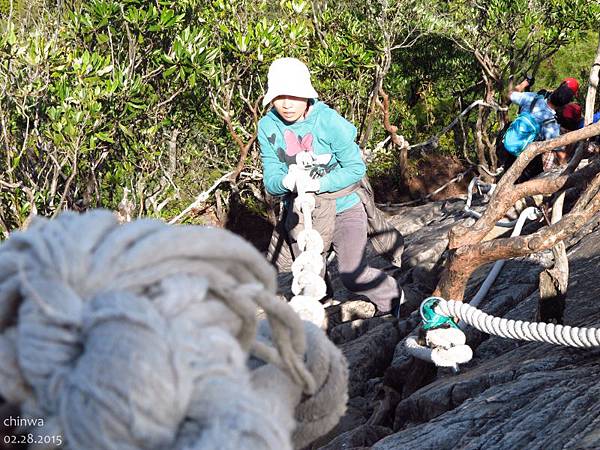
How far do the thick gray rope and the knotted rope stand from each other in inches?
81.2

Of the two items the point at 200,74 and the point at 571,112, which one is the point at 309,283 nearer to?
the point at 571,112

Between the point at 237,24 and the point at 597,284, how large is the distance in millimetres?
6018

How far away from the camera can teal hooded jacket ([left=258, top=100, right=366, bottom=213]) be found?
169 inches

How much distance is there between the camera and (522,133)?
701cm

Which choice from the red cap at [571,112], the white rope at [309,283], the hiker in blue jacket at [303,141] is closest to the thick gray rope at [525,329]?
the white rope at [309,283]

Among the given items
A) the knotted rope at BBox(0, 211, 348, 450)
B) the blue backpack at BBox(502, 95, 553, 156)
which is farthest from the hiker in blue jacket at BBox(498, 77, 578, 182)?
the knotted rope at BBox(0, 211, 348, 450)

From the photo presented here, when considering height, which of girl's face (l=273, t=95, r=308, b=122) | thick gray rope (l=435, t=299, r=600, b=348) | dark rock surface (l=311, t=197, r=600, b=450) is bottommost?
dark rock surface (l=311, t=197, r=600, b=450)

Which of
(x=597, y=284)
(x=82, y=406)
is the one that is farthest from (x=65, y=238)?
(x=597, y=284)

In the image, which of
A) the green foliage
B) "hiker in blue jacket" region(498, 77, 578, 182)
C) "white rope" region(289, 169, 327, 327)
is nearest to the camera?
"white rope" region(289, 169, 327, 327)

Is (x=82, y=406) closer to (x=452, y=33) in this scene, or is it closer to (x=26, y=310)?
(x=26, y=310)

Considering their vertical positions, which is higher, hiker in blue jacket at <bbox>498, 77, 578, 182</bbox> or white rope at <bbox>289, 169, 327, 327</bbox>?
hiker in blue jacket at <bbox>498, 77, 578, 182</bbox>

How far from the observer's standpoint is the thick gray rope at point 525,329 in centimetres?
277

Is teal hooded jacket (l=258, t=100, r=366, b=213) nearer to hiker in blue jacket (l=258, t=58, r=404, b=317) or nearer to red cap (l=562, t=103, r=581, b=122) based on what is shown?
hiker in blue jacket (l=258, t=58, r=404, b=317)

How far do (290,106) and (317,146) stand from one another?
286 millimetres
